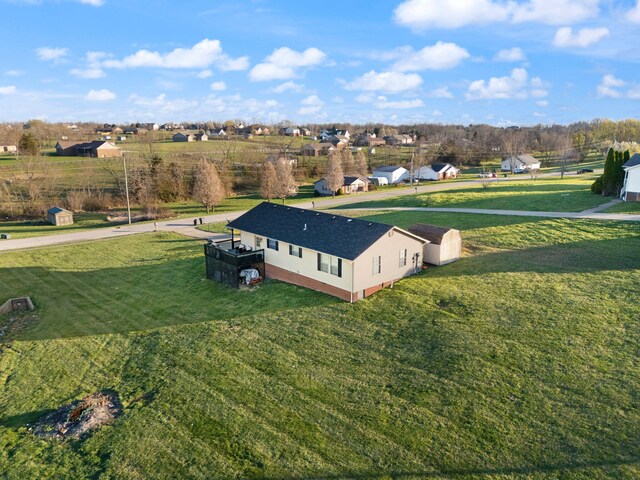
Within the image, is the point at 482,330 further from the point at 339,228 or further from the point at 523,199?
the point at 523,199

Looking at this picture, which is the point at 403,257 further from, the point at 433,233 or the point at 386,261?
the point at 433,233

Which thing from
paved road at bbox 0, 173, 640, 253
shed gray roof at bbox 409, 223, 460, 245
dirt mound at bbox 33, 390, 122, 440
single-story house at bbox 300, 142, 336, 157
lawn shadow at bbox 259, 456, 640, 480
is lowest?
dirt mound at bbox 33, 390, 122, 440

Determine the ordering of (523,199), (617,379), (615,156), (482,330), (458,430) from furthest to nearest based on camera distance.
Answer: (523,199), (615,156), (482,330), (617,379), (458,430)

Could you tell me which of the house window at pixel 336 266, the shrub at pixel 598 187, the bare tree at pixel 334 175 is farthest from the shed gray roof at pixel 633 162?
the bare tree at pixel 334 175

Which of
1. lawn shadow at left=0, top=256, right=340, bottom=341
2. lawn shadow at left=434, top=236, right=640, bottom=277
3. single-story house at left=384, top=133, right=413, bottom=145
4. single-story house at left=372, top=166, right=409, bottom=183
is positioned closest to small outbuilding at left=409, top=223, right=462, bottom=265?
lawn shadow at left=434, top=236, right=640, bottom=277

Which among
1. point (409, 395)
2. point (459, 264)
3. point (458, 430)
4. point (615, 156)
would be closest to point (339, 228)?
point (459, 264)

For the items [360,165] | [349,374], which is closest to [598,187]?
[349,374]

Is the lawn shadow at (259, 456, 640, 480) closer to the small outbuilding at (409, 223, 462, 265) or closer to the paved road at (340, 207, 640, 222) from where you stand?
the small outbuilding at (409, 223, 462, 265)

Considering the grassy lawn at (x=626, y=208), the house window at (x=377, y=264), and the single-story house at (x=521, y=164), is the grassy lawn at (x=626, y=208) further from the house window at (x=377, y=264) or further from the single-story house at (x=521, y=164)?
the single-story house at (x=521, y=164)
